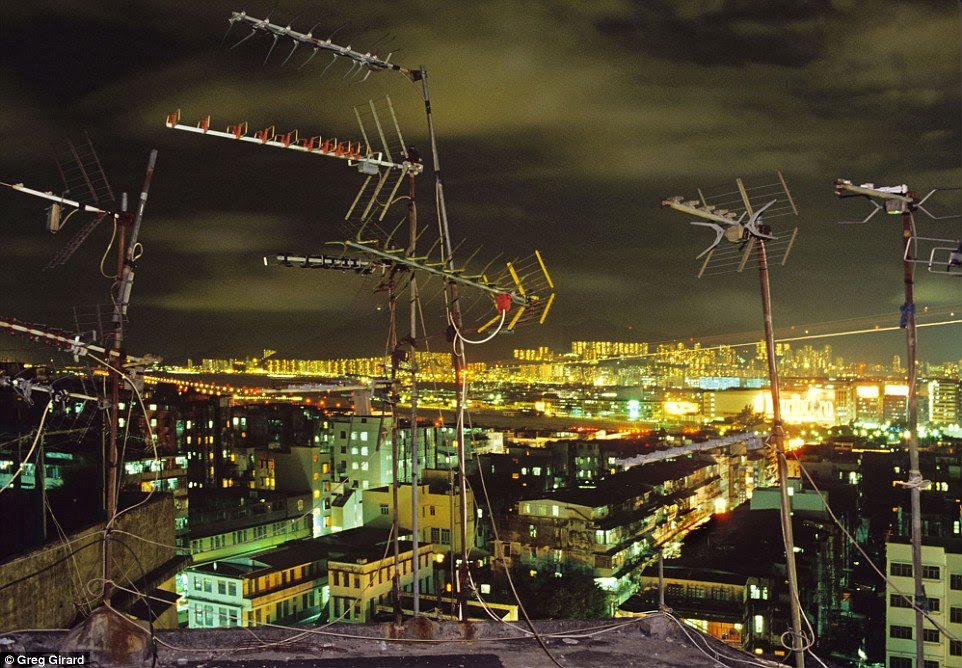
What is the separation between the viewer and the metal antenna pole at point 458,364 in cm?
327

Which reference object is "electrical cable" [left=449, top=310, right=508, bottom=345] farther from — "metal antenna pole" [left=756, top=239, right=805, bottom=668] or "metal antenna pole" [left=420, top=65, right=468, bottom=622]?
"metal antenna pole" [left=756, top=239, right=805, bottom=668]

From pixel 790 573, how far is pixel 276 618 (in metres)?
9.79

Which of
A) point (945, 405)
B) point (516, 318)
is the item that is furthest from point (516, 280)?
point (945, 405)

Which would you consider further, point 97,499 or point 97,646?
point 97,499

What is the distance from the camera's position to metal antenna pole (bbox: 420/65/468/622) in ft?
10.7

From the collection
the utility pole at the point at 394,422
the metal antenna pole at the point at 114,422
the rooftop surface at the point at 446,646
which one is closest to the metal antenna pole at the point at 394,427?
the utility pole at the point at 394,422

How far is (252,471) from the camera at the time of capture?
21.3 meters

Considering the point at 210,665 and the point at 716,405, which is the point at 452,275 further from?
the point at 716,405

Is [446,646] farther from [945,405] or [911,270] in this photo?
[945,405]

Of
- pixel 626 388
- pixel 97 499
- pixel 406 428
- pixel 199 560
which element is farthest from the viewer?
pixel 626 388

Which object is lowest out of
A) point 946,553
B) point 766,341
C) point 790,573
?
point 946,553

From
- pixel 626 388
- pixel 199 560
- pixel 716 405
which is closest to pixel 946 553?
pixel 199 560

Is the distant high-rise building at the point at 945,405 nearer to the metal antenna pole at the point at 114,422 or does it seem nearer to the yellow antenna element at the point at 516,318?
the yellow antenna element at the point at 516,318

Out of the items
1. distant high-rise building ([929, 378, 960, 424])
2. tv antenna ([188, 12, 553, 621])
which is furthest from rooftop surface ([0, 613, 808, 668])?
distant high-rise building ([929, 378, 960, 424])
